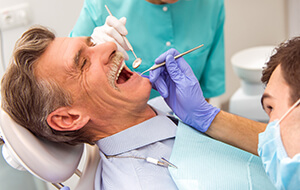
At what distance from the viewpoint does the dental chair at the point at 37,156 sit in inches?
43.3

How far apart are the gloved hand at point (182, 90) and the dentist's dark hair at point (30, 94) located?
378 mm

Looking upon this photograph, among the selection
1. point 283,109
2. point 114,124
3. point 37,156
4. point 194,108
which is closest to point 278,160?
point 283,109

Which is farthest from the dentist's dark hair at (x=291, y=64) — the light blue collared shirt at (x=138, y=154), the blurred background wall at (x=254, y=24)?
the blurred background wall at (x=254, y=24)

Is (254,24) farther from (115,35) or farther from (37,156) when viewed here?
(37,156)

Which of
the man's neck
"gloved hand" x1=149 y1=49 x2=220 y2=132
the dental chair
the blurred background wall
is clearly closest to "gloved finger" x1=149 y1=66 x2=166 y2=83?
"gloved hand" x1=149 y1=49 x2=220 y2=132

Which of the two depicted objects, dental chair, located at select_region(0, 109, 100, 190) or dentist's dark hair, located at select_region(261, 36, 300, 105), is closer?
dentist's dark hair, located at select_region(261, 36, 300, 105)

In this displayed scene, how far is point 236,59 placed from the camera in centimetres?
294

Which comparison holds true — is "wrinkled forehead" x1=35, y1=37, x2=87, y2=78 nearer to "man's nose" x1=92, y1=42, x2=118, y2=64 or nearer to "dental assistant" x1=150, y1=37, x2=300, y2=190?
"man's nose" x1=92, y1=42, x2=118, y2=64

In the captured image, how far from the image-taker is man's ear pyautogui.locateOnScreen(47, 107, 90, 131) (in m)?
1.24

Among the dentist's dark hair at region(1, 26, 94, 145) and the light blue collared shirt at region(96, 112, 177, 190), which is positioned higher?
the dentist's dark hair at region(1, 26, 94, 145)

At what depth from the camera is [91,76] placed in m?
1.27

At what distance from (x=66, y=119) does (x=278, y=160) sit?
75 centimetres

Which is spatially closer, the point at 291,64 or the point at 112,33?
the point at 291,64

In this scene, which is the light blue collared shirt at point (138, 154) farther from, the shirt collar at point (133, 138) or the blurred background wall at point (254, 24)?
the blurred background wall at point (254, 24)
